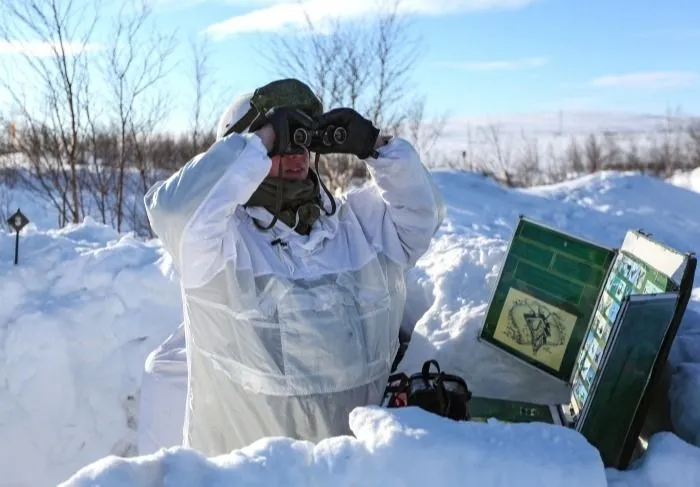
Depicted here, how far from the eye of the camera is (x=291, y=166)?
2.18 m

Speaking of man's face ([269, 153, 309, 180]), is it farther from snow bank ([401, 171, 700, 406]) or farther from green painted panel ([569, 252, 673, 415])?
green painted panel ([569, 252, 673, 415])

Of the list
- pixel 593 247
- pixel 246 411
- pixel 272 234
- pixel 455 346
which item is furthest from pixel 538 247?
pixel 246 411

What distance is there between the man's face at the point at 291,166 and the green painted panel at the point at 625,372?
99cm

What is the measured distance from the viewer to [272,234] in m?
2.16

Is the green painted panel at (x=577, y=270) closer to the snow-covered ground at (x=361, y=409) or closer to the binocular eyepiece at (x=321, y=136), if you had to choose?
the snow-covered ground at (x=361, y=409)

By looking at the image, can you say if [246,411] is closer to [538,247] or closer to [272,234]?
[272,234]

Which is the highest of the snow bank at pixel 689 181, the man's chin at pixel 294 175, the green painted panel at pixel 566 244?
the man's chin at pixel 294 175

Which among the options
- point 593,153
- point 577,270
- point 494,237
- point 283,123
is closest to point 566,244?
point 577,270

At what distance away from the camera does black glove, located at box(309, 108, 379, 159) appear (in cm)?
209

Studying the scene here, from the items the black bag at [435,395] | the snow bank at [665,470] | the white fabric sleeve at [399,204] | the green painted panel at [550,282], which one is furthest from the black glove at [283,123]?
the snow bank at [665,470]

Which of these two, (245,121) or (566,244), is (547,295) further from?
(245,121)

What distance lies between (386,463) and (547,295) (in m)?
1.07

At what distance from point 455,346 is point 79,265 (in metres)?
3.10

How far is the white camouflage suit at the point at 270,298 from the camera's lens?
1930mm
